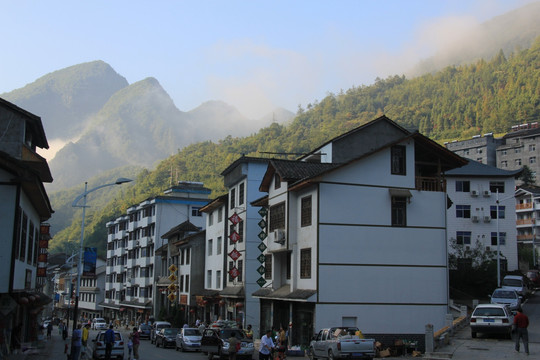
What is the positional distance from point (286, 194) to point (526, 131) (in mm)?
98038

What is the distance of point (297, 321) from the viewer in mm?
35906

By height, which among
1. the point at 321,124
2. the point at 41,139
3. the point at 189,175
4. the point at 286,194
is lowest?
the point at 286,194

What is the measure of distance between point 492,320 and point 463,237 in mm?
36929

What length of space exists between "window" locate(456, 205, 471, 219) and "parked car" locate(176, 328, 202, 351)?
36.7 metres

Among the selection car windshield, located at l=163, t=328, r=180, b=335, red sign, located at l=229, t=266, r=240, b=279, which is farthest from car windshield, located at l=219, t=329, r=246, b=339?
red sign, located at l=229, t=266, r=240, b=279

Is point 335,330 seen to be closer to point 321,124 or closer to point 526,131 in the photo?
point 526,131

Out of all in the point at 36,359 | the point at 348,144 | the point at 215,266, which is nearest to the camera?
the point at 36,359

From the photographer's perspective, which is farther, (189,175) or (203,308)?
(189,175)

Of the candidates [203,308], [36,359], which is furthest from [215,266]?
[36,359]

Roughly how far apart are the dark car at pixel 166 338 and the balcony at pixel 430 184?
2119 centimetres

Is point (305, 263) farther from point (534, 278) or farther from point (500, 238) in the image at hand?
point (534, 278)

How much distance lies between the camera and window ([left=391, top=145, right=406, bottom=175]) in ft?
117

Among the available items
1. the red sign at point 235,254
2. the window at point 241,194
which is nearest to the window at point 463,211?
the window at point 241,194

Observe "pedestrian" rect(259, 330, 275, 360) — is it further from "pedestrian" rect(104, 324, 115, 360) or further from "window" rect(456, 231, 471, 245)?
"window" rect(456, 231, 471, 245)
